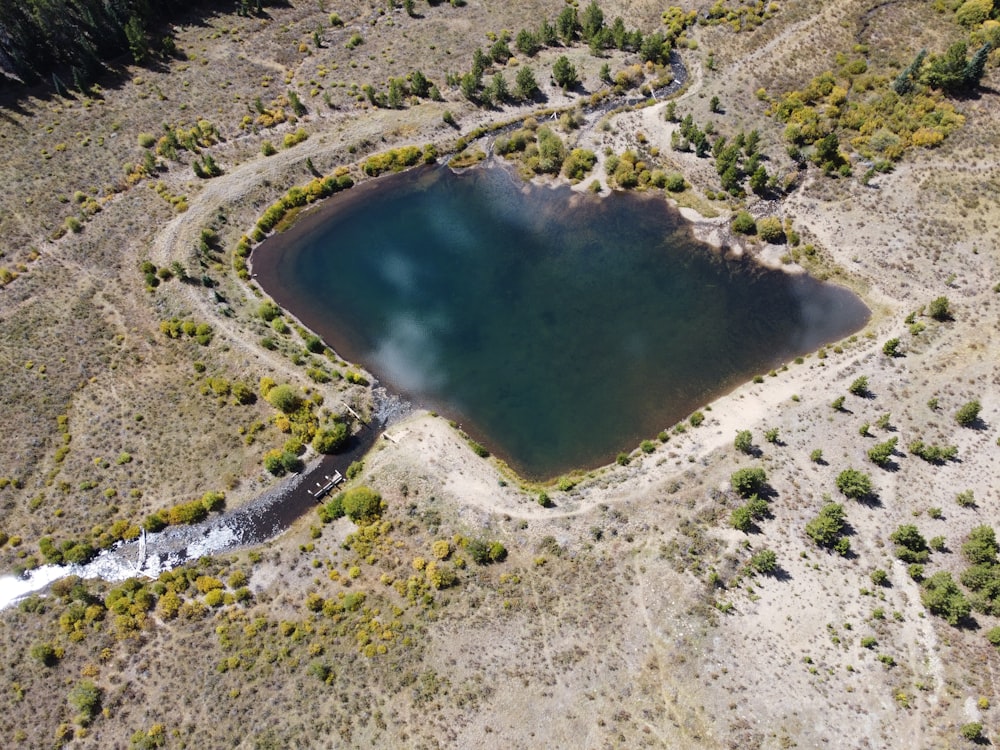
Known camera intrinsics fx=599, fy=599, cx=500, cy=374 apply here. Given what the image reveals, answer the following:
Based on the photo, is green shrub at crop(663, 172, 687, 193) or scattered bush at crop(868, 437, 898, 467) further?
green shrub at crop(663, 172, 687, 193)

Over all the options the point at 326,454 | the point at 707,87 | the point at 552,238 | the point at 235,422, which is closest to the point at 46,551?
the point at 235,422

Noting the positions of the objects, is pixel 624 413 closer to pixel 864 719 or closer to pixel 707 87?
pixel 864 719

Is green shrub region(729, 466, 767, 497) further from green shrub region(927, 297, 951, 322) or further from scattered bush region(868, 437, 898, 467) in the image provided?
green shrub region(927, 297, 951, 322)

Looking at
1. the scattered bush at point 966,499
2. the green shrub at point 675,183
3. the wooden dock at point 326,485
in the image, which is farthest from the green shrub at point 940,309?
the wooden dock at point 326,485

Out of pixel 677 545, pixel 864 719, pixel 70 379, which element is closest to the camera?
pixel 864 719

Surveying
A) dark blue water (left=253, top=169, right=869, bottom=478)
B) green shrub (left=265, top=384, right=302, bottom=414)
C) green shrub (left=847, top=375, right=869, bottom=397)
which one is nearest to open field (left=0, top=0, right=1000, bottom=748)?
green shrub (left=847, top=375, right=869, bottom=397)

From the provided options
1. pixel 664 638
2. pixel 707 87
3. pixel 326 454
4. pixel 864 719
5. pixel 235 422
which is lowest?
pixel 864 719

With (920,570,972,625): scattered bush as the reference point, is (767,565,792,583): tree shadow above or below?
above
